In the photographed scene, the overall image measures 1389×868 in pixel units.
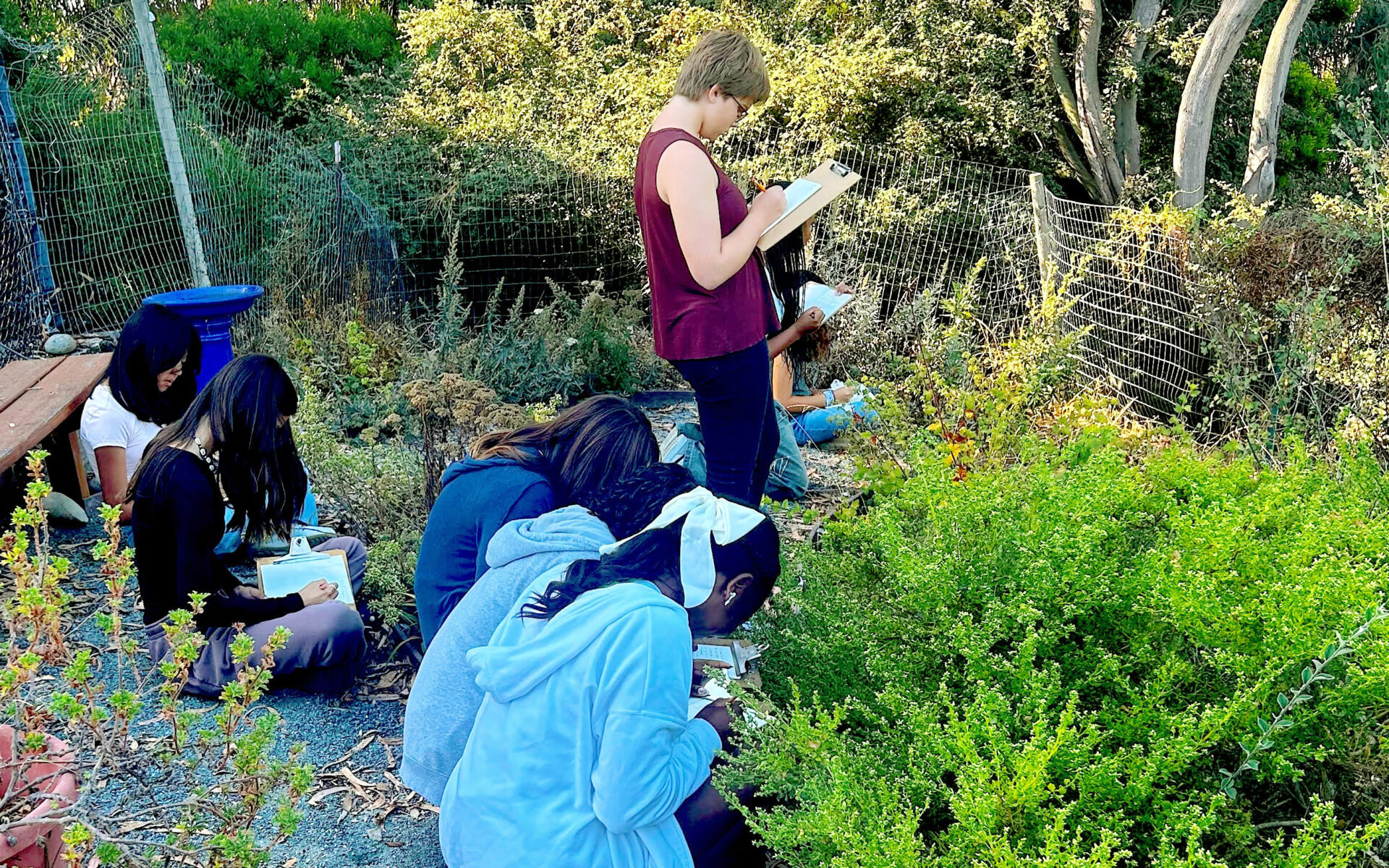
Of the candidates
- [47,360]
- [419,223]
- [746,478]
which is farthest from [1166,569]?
[419,223]

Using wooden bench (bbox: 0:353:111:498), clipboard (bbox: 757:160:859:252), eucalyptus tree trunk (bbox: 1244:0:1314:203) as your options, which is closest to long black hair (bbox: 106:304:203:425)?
wooden bench (bbox: 0:353:111:498)

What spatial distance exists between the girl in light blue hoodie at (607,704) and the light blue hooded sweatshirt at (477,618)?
0.11 metres

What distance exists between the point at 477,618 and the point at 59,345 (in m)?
4.54

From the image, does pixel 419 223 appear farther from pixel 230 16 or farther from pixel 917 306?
pixel 230 16

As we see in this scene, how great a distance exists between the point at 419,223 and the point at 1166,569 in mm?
6722

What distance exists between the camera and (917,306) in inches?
287

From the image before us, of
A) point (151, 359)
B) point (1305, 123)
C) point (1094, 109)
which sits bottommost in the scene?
point (151, 359)

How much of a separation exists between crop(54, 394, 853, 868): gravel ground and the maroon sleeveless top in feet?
4.72

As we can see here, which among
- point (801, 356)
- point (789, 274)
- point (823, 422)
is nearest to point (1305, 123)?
point (823, 422)

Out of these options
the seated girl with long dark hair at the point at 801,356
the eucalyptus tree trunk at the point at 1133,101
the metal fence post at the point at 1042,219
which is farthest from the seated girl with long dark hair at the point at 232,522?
the eucalyptus tree trunk at the point at 1133,101

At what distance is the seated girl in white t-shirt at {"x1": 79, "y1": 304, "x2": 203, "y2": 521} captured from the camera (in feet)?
12.9

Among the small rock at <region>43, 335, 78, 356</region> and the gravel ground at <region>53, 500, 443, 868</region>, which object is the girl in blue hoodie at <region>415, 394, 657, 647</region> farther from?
the small rock at <region>43, 335, 78, 356</region>

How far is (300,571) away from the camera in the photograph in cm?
362

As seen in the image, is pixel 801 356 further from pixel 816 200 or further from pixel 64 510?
pixel 64 510
